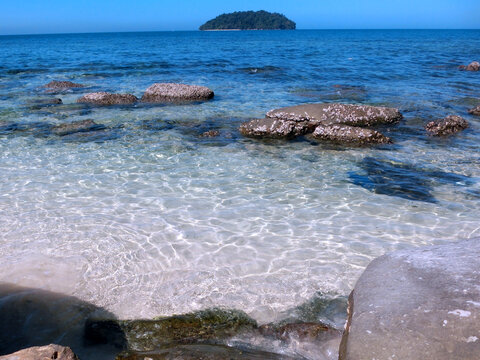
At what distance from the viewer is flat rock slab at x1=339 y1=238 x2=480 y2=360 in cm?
286

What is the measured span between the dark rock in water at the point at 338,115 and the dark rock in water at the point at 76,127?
487 cm

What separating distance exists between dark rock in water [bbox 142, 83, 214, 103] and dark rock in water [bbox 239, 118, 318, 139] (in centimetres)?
515

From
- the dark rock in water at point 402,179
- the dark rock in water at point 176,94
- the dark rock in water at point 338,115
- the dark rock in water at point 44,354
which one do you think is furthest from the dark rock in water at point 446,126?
the dark rock in water at point 44,354

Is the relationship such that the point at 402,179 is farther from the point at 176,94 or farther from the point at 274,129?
the point at 176,94

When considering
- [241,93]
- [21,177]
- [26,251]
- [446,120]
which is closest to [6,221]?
[26,251]

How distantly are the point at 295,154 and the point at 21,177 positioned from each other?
553cm

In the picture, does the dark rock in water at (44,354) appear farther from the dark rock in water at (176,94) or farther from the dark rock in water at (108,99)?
the dark rock in water at (176,94)

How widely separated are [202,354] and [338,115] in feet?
30.0

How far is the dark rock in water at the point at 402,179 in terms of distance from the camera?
728 centimetres

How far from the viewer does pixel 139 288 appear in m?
4.76

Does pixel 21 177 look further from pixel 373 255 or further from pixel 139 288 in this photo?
pixel 373 255

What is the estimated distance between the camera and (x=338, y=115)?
1161 cm

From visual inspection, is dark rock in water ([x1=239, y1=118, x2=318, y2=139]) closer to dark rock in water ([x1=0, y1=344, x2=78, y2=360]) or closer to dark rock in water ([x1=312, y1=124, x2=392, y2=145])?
dark rock in water ([x1=312, y1=124, x2=392, y2=145])

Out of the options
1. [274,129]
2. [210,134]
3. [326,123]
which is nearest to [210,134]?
[210,134]
